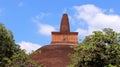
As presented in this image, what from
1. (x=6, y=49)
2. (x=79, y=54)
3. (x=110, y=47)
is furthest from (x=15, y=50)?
(x=110, y=47)

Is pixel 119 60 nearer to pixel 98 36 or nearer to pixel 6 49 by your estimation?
pixel 98 36

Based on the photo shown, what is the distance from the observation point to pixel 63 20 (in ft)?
180

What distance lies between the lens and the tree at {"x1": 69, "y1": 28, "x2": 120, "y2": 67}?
2644cm

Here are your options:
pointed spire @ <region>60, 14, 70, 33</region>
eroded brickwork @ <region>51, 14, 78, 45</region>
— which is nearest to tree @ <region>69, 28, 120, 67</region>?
eroded brickwork @ <region>51, 14, 78, 45</region>

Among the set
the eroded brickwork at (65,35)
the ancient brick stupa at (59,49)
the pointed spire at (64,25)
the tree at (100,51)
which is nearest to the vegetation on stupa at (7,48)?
the tree at (100,51)

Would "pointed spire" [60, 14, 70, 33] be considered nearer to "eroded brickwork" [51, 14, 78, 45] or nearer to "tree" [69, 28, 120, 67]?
"eroded brickwork" [51, 14, 78, 45]

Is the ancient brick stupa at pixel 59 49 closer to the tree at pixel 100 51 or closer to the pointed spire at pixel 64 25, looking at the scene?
the pointed spire at pixel 64 25

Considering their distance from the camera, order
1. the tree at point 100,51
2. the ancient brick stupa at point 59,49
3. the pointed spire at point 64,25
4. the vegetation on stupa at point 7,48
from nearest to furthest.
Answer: the tree at point 100,51
the vegetation on stupa at point 7,48
the ancient brick stupa at point 59,49
the pointed spire at point 64,25

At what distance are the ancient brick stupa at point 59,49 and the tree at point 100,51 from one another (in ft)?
56.2

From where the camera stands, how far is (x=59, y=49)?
50.2 metres

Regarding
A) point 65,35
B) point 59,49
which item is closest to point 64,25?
point 65,35

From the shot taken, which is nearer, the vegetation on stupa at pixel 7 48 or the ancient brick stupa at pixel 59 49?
the vegetation on stupa at pixel 7 48

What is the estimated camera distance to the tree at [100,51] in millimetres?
26438

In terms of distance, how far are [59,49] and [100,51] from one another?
23760 millimetres
